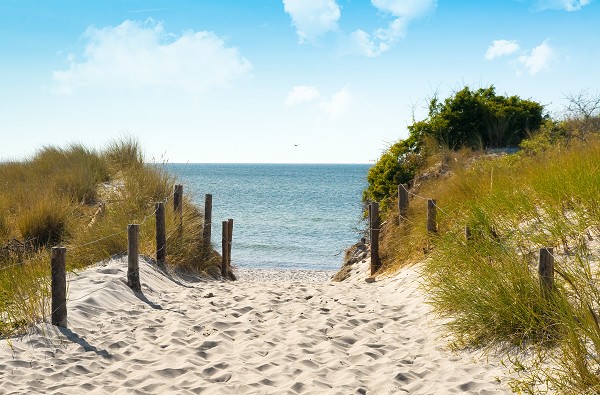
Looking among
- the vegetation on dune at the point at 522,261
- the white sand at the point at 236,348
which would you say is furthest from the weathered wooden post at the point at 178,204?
the vegetation on dune at the point at 522,261

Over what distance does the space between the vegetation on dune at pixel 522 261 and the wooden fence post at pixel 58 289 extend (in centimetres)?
418

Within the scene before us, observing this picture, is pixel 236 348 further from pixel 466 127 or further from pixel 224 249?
pixel 466 127

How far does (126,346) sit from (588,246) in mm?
5412

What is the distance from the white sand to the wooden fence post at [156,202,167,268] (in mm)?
1506

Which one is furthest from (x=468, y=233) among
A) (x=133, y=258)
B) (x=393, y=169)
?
(x=393, y=169)

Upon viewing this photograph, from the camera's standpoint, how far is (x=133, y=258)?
30.7 ft

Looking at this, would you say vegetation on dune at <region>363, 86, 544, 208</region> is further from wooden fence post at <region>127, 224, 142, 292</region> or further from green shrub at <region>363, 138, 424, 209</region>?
wooden fence post at <region>127, 224, 142, 292</region>

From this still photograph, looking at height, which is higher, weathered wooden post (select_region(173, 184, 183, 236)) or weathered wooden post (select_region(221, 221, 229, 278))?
weathered wooden post (select_region(173, 184, 183, 236))

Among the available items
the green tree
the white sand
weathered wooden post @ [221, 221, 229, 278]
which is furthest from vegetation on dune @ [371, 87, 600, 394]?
the green tree

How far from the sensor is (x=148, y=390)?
18.2 ft

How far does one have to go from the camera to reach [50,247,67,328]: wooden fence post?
7094 mm

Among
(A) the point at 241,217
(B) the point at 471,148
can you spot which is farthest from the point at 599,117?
(A) the point at 241,217

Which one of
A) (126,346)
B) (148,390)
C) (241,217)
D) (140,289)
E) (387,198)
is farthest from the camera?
(241,217)

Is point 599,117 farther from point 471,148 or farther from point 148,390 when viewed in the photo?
point 148,390
